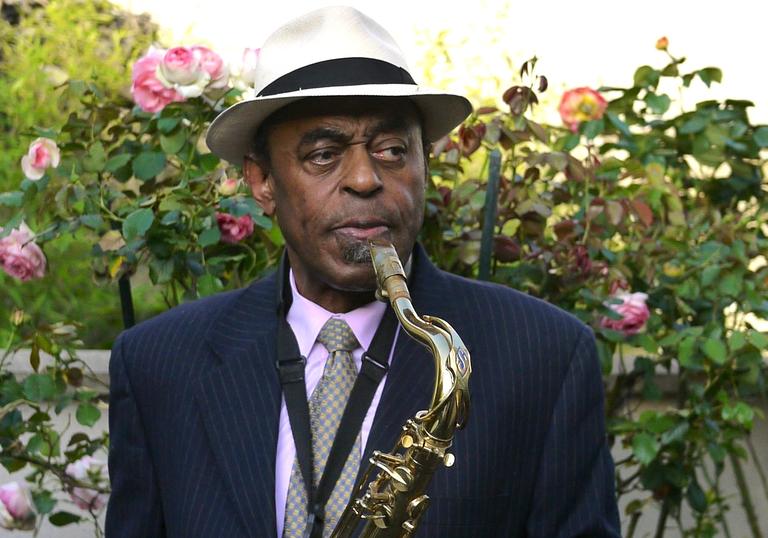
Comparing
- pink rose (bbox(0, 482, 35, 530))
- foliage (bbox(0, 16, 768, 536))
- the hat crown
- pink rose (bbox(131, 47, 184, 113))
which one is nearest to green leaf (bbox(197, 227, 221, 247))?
foliage (bbox(0, 16, 768, 536))

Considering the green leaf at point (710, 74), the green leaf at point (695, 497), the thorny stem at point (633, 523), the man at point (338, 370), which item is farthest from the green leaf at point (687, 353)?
the green leaf at point (710, 74)

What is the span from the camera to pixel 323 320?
2.94 meters

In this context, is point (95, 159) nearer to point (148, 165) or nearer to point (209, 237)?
point (148, 165)

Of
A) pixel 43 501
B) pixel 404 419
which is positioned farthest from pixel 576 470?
pixel 43 501

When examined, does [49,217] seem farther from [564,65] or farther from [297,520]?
[564,65]

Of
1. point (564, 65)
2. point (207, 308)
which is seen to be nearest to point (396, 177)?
point (207, 308)

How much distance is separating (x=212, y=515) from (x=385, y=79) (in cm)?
95

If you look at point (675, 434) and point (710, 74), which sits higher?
point (710, 74)

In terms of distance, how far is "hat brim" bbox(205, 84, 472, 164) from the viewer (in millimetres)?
2736

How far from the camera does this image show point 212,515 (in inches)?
110

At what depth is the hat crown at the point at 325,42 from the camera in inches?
113

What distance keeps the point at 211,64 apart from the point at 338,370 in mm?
957

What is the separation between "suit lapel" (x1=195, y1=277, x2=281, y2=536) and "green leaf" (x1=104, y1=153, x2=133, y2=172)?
61cm

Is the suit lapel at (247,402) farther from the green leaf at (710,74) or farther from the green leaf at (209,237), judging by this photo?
the green leaf at (710,74)
